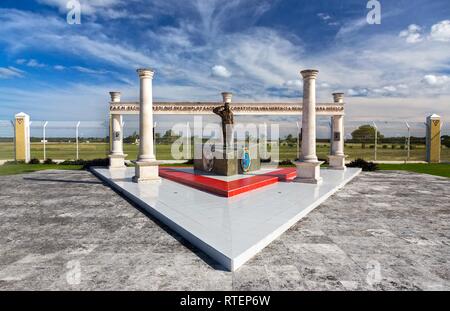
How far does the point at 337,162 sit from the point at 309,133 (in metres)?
6.00

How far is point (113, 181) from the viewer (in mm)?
12359

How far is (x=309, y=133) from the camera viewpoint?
40.2ft

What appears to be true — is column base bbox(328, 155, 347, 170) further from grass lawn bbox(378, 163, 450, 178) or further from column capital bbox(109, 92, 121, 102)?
column capital bbox(109, 92, 121, 102)

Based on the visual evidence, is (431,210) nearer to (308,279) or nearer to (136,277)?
(308,279)

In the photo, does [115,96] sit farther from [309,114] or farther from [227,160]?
[309,114]

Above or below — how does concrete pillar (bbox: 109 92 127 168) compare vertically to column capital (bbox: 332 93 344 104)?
below

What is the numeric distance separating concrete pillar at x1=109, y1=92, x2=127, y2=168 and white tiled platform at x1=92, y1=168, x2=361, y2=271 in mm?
6341

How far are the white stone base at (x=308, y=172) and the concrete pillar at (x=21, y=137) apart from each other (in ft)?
69.6

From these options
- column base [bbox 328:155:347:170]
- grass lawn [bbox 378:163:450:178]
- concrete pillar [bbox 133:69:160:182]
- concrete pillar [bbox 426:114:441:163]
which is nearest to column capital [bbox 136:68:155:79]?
concrete pillar [bbox 133:69:160:182]

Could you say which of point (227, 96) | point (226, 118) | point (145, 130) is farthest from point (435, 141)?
point (145, 130)

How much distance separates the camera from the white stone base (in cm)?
1204

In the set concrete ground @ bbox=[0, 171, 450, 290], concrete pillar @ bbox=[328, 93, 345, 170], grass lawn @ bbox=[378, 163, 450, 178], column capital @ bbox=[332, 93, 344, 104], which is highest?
column capital @ bbox=[332, 93, 344, 104]

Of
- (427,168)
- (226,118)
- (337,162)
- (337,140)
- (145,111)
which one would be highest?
(145,111)

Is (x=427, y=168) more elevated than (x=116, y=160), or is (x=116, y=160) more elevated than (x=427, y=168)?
(x=116, y=160)
